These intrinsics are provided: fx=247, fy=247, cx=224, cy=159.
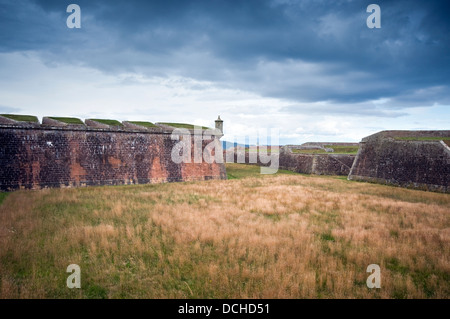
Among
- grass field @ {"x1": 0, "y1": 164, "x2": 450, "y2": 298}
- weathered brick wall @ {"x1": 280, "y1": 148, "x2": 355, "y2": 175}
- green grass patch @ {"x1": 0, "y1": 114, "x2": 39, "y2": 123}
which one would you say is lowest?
grass field @ {"x1": 0, "y1": 164, "x2": 450, "y2": 298}

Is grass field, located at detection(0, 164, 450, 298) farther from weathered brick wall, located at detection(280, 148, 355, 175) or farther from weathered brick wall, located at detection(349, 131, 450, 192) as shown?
weathered brick wall, located at detection(280, 148, 355, 175)

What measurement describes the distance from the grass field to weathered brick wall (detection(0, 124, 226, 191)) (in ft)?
16.0

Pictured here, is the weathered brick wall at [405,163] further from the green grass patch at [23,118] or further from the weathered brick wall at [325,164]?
the green grass patch at [23,118]

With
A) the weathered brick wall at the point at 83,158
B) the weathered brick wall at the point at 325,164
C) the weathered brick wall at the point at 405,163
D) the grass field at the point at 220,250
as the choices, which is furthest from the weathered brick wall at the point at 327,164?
the grass field at the point at 220,250

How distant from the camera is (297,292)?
5.05 m

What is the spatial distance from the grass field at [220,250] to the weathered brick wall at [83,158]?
192 inches

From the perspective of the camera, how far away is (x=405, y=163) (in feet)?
68.2

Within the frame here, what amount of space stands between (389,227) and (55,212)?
13.4 m

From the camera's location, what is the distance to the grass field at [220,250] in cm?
525

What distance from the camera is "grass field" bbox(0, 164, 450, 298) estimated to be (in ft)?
17.2

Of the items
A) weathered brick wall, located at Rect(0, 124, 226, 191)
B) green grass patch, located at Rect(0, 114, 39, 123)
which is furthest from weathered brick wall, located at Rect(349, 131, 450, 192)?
green grass patch, located at Rect(0, 114, 39, 123)

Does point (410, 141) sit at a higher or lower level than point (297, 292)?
higher
